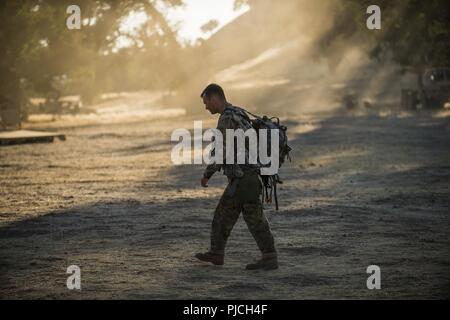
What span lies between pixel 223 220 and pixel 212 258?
421 millimetres

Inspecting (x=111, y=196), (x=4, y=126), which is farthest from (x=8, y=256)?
(x=4, y=126)

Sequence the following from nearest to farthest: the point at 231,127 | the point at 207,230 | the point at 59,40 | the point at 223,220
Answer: the point at 231,127
the point at 223,220
the point at 207,230
the point at 59,40

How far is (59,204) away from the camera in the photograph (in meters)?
12.7

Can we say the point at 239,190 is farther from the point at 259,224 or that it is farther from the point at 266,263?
the point at 266,263

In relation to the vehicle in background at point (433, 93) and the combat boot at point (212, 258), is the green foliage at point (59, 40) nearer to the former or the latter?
the vehicle in background at point (433, 93)

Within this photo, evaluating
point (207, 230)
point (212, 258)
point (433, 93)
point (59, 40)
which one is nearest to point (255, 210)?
point (212, 258)

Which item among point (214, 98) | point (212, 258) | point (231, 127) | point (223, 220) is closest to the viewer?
point (231, 127)

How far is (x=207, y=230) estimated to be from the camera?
33.1 ft

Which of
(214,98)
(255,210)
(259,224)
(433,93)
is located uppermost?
(433,93)

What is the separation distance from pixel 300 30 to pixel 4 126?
35.0 metres

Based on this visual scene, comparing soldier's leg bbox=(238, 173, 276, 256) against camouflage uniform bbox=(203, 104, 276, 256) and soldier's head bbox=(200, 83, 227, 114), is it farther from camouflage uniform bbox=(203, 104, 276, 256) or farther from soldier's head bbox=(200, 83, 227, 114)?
soldier's head bbox=(200, 83, 227, 114)

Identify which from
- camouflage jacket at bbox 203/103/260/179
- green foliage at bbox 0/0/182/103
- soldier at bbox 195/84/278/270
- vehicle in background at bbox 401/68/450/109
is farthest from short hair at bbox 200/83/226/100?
green foliage at bbox 0/0/182/103

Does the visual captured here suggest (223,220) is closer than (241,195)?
No
